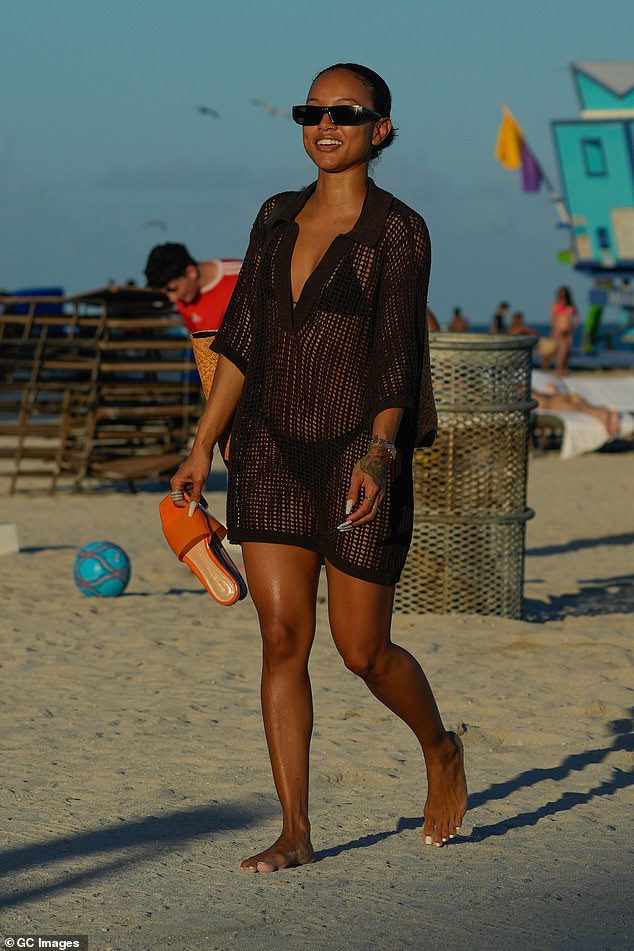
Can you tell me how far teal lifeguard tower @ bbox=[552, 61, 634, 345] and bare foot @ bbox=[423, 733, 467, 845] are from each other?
142ft

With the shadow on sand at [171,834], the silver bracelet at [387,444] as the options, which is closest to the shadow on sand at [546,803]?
the shadow on sand at [171,834]

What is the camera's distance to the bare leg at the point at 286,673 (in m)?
3.83

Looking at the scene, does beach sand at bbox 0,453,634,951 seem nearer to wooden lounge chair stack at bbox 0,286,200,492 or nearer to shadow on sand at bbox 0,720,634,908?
shadow on sand at bbox 0,720,634,908

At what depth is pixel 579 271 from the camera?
50.2 m

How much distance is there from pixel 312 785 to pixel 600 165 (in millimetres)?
43795

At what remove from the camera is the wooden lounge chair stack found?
1544 cm

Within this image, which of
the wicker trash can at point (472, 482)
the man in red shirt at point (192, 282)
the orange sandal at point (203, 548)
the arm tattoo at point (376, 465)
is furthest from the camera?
the wicker trash can at point (472, 482)

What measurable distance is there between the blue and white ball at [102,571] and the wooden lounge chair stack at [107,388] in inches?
259

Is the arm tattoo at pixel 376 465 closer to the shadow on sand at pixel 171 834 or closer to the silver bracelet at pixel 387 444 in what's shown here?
the silver bracelet at pixel 387 444

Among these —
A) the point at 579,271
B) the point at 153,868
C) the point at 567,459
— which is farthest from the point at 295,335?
the point at 579,271

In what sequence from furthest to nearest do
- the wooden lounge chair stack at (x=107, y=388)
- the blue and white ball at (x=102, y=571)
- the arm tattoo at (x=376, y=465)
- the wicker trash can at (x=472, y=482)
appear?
the wooden lounge chair stack at (x=107, y=388), the blue and white ball at (x=102, y=571), the wicker trash can at (x=472, y=482), the arm tattoo at (x=376, y=465)

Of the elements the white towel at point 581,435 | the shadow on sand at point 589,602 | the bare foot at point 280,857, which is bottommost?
the shadow on sand at point 589,602

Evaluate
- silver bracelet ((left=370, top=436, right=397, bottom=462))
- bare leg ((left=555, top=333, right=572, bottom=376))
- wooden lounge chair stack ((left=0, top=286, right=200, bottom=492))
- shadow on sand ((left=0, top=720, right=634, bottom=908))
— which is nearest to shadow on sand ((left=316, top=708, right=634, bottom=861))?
shadow on sand ((left=0, top=720, right=634, bottom=908))

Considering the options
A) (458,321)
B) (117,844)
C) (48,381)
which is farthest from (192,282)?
(458,321)
